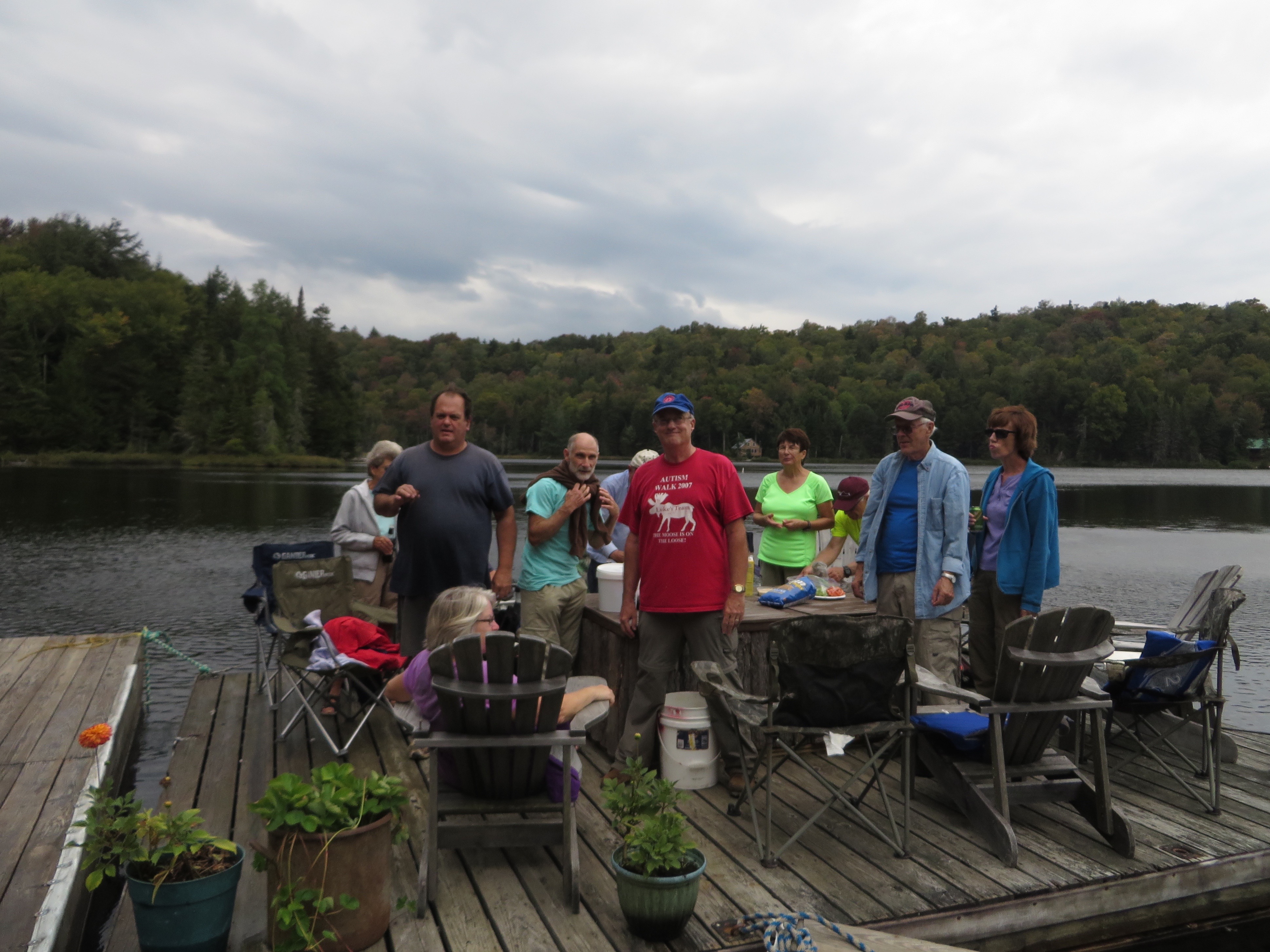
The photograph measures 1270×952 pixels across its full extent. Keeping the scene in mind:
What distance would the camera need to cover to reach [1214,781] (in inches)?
153

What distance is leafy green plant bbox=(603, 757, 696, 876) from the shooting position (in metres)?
2.72

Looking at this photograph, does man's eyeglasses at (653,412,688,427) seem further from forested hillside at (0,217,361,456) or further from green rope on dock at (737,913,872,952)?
forested hillside at (0,217,361,456)

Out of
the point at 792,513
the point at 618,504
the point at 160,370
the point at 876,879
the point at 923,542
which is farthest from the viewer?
the point at 160,370

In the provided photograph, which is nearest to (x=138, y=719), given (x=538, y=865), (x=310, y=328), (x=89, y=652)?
(x=89, y=652)

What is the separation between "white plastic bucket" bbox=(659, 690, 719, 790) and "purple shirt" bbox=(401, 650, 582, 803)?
88 centimetres

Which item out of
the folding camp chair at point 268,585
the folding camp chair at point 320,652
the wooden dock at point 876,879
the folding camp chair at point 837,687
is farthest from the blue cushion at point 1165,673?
the folding camp chair at point 268,585

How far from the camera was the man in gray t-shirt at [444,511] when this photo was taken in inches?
176

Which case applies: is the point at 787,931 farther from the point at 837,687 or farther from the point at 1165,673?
the point at 1165,673

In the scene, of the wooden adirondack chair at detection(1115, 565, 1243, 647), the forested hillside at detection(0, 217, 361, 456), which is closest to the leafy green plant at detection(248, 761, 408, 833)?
the wooden adirondack chair at detection(1115, 565, 1243, 647)

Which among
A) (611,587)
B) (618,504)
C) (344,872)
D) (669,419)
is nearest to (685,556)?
(669,419)

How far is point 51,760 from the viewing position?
4312 millimetres

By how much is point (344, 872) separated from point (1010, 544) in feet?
11.1

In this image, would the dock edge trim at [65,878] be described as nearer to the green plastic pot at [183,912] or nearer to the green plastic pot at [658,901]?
the green plastic pot at [183,912]

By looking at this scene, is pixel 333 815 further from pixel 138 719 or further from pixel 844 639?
pixel 138 719
